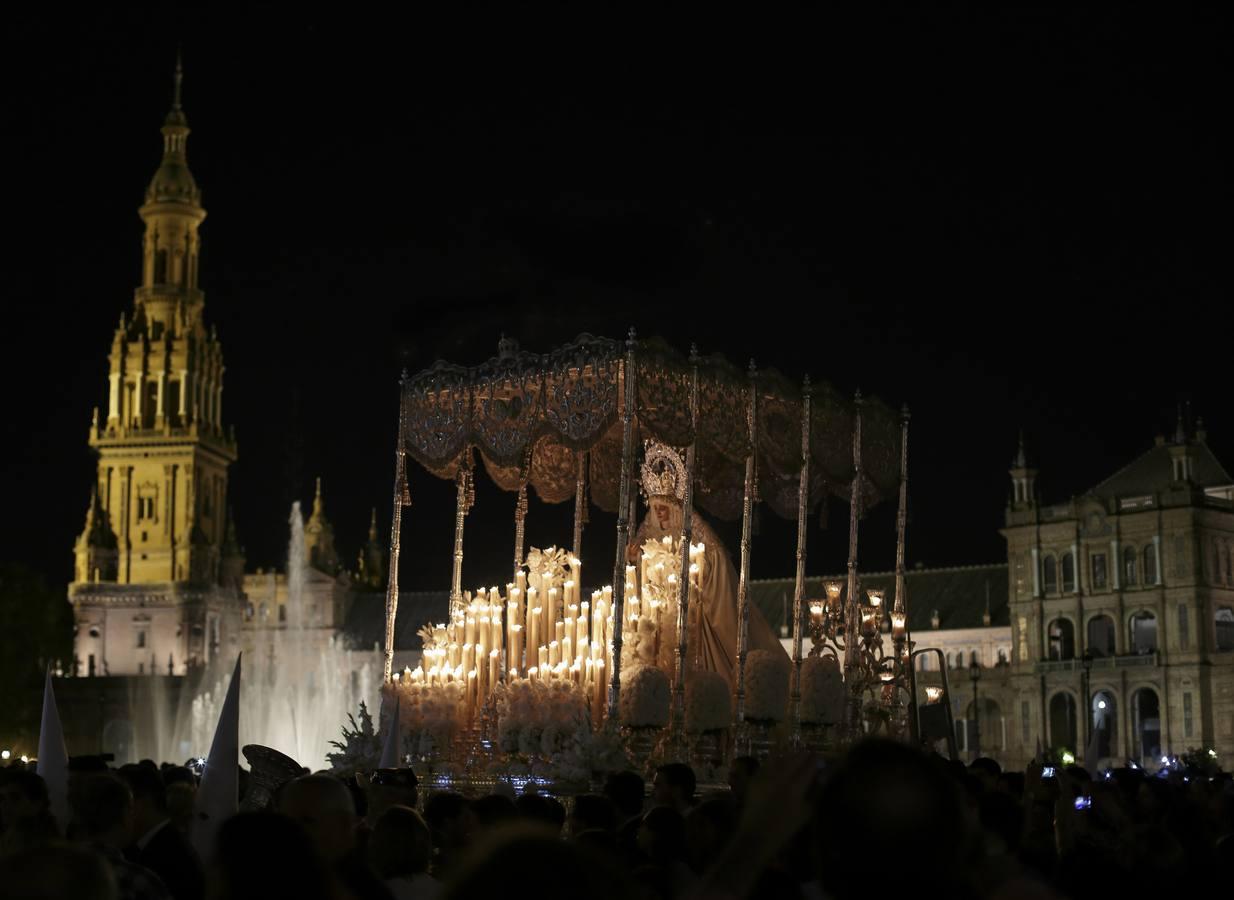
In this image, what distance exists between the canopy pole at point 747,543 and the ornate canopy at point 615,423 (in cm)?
14

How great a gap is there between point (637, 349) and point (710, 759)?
16.5ft

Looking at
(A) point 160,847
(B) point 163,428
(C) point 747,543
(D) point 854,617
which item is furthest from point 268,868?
(B) point 163,428

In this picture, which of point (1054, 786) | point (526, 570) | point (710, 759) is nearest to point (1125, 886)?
point (1054, 786)

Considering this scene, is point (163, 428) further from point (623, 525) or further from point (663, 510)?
point (623, 525)

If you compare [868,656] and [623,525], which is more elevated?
[623,525]

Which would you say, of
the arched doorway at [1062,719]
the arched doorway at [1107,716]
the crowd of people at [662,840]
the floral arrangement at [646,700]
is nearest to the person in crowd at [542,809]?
the crowd of people at [662,840]

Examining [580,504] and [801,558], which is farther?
[580,504]

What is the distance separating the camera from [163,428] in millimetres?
94688

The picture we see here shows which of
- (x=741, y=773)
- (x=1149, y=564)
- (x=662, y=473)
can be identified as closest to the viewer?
(x=741, y=773)

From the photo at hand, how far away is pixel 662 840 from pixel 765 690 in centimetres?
1413

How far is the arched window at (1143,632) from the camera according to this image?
236 feet

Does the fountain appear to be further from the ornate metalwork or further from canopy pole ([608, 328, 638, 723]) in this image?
canopy pole ([608, 328, 638, 723])

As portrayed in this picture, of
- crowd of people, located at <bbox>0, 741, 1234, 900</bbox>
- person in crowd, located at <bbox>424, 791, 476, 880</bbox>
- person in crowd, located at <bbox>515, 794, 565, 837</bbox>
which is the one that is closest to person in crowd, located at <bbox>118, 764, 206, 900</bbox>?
crowd of people, located at <bbox>0, 741, 1234, 900</bbox>

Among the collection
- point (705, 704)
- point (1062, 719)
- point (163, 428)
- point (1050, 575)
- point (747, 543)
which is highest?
point (163, 428)
